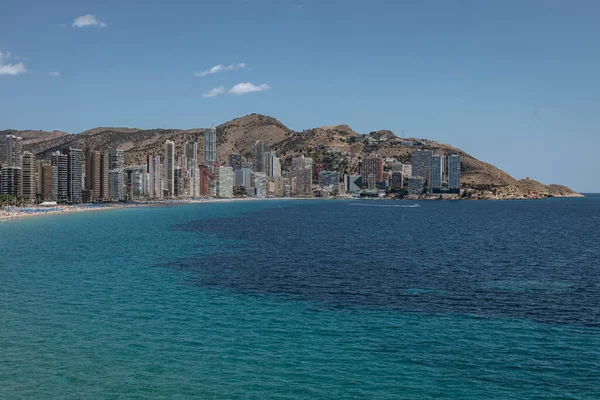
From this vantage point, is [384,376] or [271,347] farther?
[271,347]

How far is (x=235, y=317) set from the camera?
1813 inches

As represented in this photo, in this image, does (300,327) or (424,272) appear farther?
(424,272)

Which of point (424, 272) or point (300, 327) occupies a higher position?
point (424, 272)

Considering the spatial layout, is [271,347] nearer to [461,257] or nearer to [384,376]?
[384,376]

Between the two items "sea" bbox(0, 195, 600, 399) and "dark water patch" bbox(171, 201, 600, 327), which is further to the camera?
"dark water patch" bbox(171, 201, 600, 327)

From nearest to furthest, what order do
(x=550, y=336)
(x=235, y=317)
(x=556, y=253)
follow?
(x=550, y=336)
(x=235, y=317)
(x=556, y=253)

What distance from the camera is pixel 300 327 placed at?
42.8 meters

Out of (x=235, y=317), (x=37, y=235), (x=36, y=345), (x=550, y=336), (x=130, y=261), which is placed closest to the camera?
(x=36, y=345)

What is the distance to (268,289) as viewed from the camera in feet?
191

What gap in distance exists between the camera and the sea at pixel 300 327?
3153 centimetres

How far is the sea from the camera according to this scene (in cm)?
3153

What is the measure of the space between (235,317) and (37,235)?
3967 inches

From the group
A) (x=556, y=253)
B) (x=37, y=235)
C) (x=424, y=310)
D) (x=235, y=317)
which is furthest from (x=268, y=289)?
(x=37, y=235)

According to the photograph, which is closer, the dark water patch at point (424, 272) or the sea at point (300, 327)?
the sea at point (300, 327)
